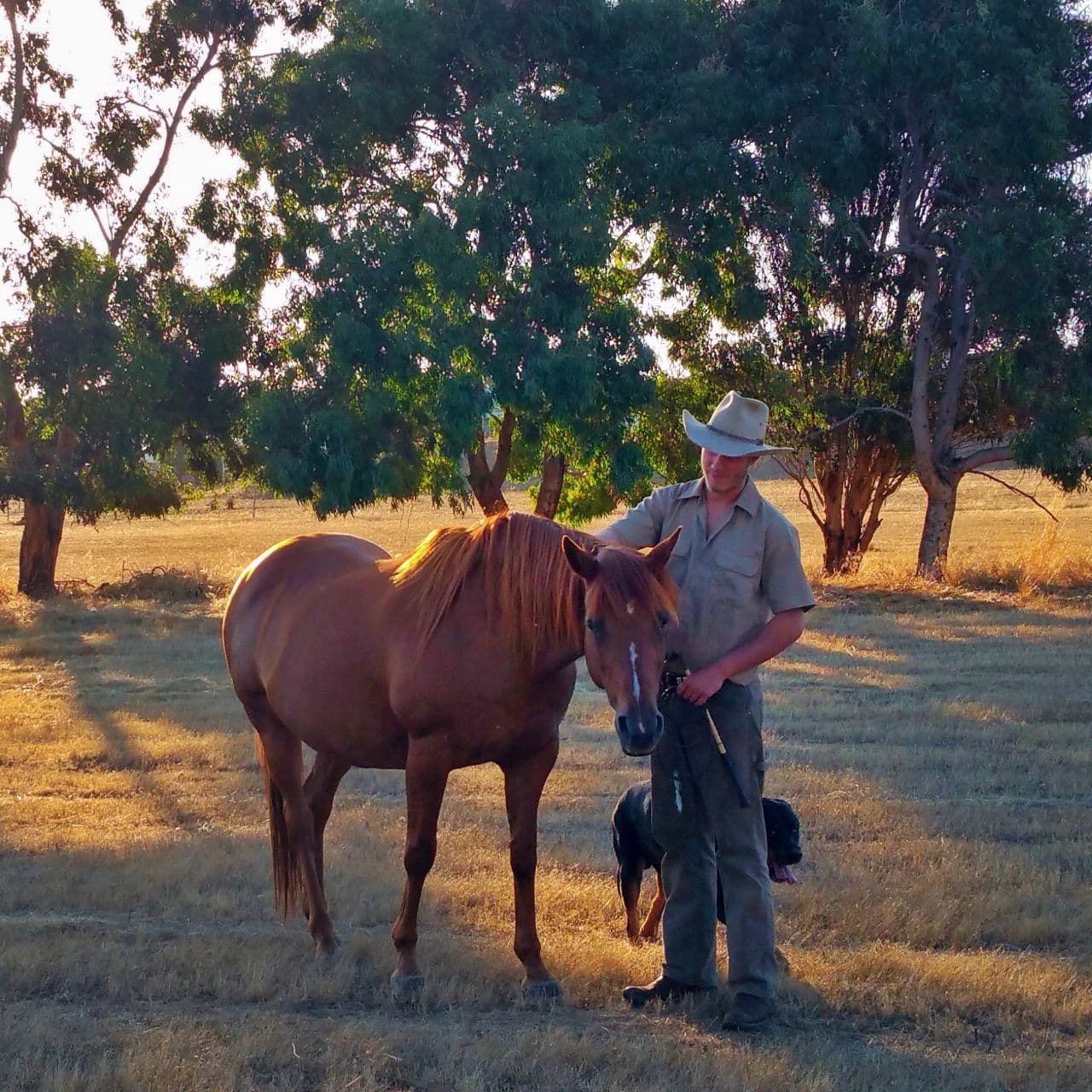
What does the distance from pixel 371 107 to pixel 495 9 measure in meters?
2.69

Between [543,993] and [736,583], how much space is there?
173cm

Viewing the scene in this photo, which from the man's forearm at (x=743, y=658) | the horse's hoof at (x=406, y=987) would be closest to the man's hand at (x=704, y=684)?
the man's forearm at (x=743, y=658)

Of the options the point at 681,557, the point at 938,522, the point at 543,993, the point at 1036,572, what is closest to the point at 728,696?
the point at 681,557

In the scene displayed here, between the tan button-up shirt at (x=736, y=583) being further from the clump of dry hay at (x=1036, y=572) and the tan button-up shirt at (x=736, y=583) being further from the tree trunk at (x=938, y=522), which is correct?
the tree trunk at (x=938, y=522)

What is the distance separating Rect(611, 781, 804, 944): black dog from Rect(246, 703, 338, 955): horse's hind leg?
1.29 metres

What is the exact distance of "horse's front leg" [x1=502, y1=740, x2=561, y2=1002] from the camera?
5105 millimetres

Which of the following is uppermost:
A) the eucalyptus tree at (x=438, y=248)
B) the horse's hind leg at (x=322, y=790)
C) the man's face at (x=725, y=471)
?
the eucalyptus tree at (x=438, y=248)

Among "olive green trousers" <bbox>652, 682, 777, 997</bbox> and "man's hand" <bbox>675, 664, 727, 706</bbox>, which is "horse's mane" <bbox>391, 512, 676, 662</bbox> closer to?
"man's hand" <bbox>675, 664, 727, 706</bbox>

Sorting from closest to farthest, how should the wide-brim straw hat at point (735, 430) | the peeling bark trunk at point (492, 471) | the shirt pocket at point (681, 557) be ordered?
1. the wide-brim straw hat at point (735, 430)
2. the shirt pocket at point (681, 557)
3. the peeling bark trunk at point (492, 471)

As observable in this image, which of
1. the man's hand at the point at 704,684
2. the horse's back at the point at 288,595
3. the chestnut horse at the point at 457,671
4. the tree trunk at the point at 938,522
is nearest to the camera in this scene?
the chestnut horse at the point at 457,671

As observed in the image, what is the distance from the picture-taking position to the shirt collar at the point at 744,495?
4871mm

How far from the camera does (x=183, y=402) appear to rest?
75.8 ft

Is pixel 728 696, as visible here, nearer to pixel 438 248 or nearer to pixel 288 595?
pixel 288 595

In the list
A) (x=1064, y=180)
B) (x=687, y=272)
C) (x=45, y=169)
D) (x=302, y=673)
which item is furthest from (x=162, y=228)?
(x=302, y=673)
